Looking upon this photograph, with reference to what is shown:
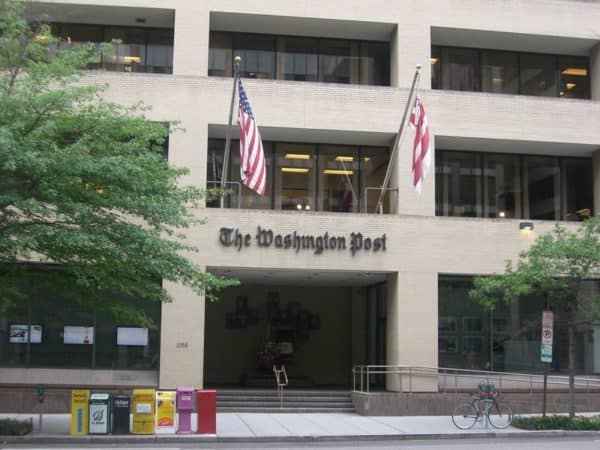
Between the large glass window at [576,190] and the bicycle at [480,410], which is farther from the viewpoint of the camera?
the large glass window at [576,190]

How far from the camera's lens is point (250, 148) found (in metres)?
22.2

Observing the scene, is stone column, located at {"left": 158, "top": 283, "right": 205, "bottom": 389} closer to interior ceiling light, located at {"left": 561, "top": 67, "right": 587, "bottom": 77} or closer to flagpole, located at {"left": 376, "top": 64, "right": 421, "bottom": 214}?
flagpole, located at {"left": 376, "top": 64, "right": 421, "bottom": 214}

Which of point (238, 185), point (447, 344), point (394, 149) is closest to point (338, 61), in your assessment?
point (394, 149)

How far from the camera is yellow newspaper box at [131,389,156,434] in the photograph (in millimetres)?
18672

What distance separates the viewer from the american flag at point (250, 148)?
22.1 m

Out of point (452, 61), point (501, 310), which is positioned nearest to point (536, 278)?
point (501, 310)

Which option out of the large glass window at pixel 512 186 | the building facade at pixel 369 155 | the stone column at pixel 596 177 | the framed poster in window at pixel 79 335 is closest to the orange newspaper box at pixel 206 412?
the building facade at pixel 369 155

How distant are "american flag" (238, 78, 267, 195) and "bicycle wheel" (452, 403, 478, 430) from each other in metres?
7.90

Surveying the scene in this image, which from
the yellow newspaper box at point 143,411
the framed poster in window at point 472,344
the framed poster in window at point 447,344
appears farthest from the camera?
the framed poster in window at point 472,344

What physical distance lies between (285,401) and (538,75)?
1470cm

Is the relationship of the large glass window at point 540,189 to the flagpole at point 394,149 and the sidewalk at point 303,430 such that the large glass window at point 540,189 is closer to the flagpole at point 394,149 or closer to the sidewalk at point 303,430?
the flagpole at point 394,149

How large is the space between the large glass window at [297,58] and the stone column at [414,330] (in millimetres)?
7744

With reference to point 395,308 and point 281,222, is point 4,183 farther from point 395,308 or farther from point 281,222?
point 395,308

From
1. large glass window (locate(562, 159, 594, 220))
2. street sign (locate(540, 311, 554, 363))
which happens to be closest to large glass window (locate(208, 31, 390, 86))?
large glass window (locate(562, 159, 594, 220))
